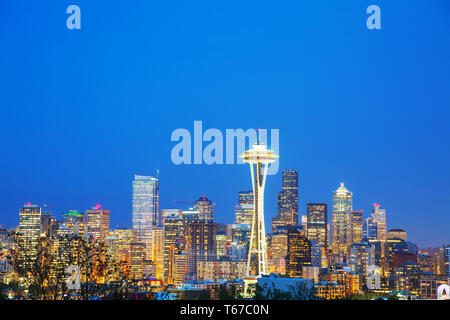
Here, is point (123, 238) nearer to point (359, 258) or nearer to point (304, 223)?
point (304, 223)

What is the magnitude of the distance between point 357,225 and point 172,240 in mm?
14430

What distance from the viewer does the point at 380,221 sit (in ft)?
141

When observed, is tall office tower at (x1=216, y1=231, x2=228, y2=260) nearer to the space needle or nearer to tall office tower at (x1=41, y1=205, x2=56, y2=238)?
the space needle

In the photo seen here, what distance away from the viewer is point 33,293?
6387mm

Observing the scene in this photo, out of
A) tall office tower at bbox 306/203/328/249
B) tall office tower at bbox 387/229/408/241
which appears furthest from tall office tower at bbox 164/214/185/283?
tall office tower at bbox 387/229/408/241

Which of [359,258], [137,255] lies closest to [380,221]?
[359,258]

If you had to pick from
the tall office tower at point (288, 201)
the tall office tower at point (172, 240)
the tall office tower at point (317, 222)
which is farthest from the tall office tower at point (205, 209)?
the tall office tower at point (317, 222)

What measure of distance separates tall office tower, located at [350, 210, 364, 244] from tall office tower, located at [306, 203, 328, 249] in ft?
6.73

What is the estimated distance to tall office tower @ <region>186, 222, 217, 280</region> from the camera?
124 ft

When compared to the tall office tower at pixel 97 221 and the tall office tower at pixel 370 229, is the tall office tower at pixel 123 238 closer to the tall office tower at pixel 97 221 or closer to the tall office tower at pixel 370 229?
the tall office tower at pixel 97 221
